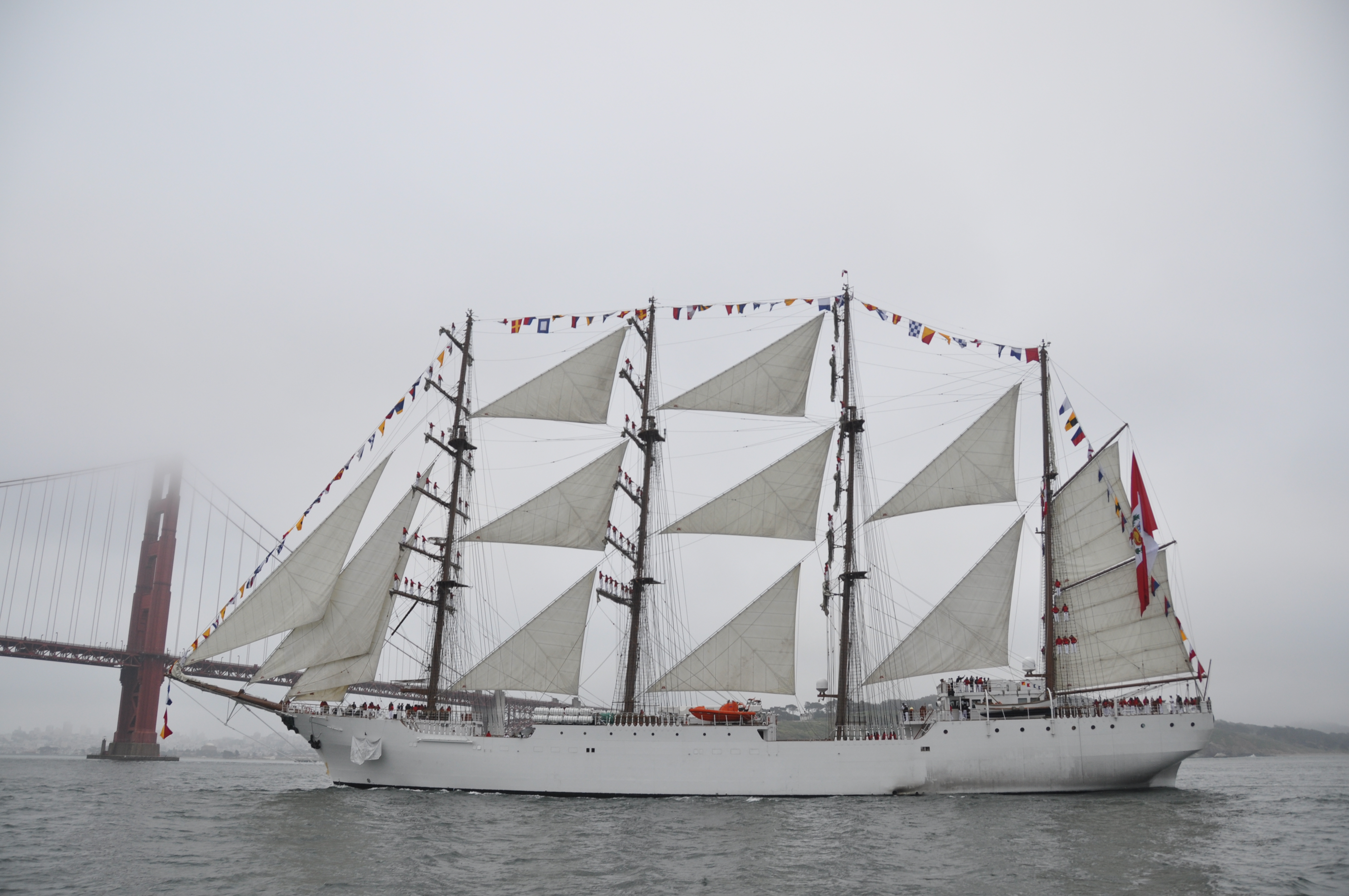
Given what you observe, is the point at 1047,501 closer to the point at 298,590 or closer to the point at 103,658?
the point at 298,590

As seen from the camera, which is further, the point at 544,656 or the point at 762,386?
the point at 762,386

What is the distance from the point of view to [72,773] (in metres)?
48.1

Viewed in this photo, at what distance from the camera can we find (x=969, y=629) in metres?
31.5

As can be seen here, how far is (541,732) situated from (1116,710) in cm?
1989

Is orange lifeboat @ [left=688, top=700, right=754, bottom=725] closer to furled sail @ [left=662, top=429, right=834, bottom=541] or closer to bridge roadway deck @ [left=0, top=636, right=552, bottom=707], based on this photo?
furled sail @ [left=662, top=429, right=834, bottom=541]

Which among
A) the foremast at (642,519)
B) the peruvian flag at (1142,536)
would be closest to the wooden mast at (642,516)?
the foremast at (642,519)

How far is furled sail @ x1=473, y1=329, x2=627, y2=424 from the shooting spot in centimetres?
3472

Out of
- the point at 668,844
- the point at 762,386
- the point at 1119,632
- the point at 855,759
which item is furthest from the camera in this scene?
the point at 762,386

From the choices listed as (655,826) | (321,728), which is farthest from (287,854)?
(321,728)

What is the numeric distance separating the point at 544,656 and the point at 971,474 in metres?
17.6

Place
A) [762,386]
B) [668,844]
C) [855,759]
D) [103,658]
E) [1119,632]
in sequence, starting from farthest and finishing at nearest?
[103,658] < [762,386] < [1119,632] < [855,759] < [668,844]

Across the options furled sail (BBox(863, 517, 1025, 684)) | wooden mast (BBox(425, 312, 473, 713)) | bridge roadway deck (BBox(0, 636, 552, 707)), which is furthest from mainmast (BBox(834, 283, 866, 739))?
bridge roadway deck (BBox(0, 636, 552, 707))

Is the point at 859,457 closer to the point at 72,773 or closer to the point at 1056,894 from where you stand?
the point at 1056,894

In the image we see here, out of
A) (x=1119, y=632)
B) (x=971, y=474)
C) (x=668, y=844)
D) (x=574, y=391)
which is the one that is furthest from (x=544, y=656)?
(x=1119, y=632)
